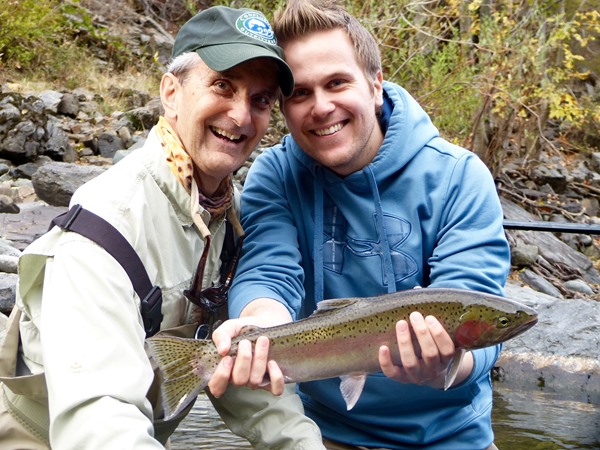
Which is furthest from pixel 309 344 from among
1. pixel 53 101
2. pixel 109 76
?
pixel 109 76

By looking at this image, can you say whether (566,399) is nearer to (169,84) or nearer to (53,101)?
(169,84)

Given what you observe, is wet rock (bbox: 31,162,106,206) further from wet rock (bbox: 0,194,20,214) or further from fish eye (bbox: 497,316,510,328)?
fish eye (bbox: 497,316,510,328)

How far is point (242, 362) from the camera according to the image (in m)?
2.71

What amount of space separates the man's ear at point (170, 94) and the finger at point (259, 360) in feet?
2.72

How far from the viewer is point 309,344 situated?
2809 mm

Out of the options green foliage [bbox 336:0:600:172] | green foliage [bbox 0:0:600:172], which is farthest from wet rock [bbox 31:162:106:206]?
green foliage [bbox 336:0:600:172]

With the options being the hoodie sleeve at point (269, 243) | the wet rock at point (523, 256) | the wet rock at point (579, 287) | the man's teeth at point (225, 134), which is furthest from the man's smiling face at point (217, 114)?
the wet rock at point (579, 287)

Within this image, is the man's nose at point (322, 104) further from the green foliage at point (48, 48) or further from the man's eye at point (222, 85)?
the green foliage at point (48, 48)

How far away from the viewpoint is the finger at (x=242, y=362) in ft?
8.87

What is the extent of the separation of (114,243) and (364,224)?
114cm

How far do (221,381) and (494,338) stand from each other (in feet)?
2.78

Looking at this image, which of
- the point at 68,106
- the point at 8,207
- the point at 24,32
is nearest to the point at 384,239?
the point at 8,207

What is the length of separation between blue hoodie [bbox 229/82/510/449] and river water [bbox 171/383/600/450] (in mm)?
1451

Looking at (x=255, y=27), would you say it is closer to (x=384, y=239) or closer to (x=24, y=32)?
(x=384, y=239)
